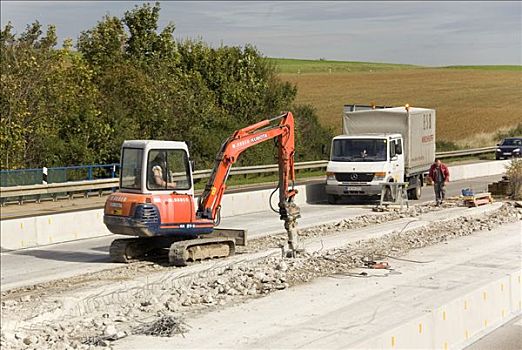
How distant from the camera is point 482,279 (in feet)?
60.7

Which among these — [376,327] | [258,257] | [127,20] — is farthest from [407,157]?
[127,20]

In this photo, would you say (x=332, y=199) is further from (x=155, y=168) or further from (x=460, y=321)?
(x=460, y=321)

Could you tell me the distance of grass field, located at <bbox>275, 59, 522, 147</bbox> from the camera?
69500 mm

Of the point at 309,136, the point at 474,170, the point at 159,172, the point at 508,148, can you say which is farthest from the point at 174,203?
the point at 508,148

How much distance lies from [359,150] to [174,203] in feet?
50.1

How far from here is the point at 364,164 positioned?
108ft

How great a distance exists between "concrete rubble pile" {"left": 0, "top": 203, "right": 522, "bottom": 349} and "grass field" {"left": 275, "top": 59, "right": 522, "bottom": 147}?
121ft

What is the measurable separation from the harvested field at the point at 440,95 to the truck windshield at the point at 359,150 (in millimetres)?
25550

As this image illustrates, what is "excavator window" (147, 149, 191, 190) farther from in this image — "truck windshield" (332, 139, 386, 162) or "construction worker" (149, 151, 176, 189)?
"truck windshield" (332, 139, 386, 162)

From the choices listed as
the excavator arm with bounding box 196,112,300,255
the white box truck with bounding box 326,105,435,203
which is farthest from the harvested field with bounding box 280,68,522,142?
the excavator arm with bounding box 196,112,300,255

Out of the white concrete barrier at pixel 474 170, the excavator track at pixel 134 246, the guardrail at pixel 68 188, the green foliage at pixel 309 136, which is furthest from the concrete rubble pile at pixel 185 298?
the green foliage at pixel 309 136

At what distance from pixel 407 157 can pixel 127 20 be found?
24669mm

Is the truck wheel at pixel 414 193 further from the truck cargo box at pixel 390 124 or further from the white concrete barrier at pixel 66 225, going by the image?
the white concrete barrier at pixel 66 225

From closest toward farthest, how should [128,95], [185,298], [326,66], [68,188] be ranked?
[185,298] < [68,188] < [128,95] < [326,66]
